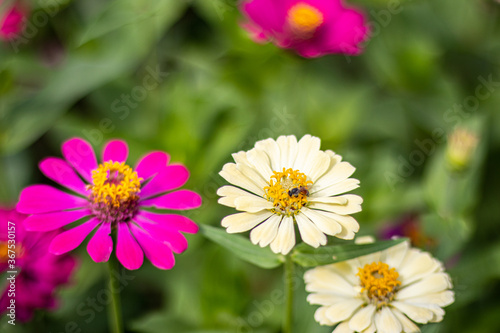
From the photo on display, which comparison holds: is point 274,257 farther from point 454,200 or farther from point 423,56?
point 423,56

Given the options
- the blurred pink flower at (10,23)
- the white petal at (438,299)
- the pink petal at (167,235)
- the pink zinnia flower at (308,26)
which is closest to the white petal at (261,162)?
the pink petal at (167,235)

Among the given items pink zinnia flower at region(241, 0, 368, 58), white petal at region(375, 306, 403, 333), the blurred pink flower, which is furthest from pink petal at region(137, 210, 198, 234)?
the blurred pink flower

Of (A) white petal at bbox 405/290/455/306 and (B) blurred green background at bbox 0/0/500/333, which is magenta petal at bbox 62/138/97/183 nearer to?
(B) blurred green background at bbox 0/0/500/333

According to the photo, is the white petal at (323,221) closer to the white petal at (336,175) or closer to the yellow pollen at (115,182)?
the white petal at (336,175)

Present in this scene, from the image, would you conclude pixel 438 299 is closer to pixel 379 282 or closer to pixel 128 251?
pixel 379 282

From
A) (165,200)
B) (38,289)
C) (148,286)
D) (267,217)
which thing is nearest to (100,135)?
(148,286)

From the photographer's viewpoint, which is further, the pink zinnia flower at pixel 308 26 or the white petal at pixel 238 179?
the pink zinnia flower at pixel 308 26
